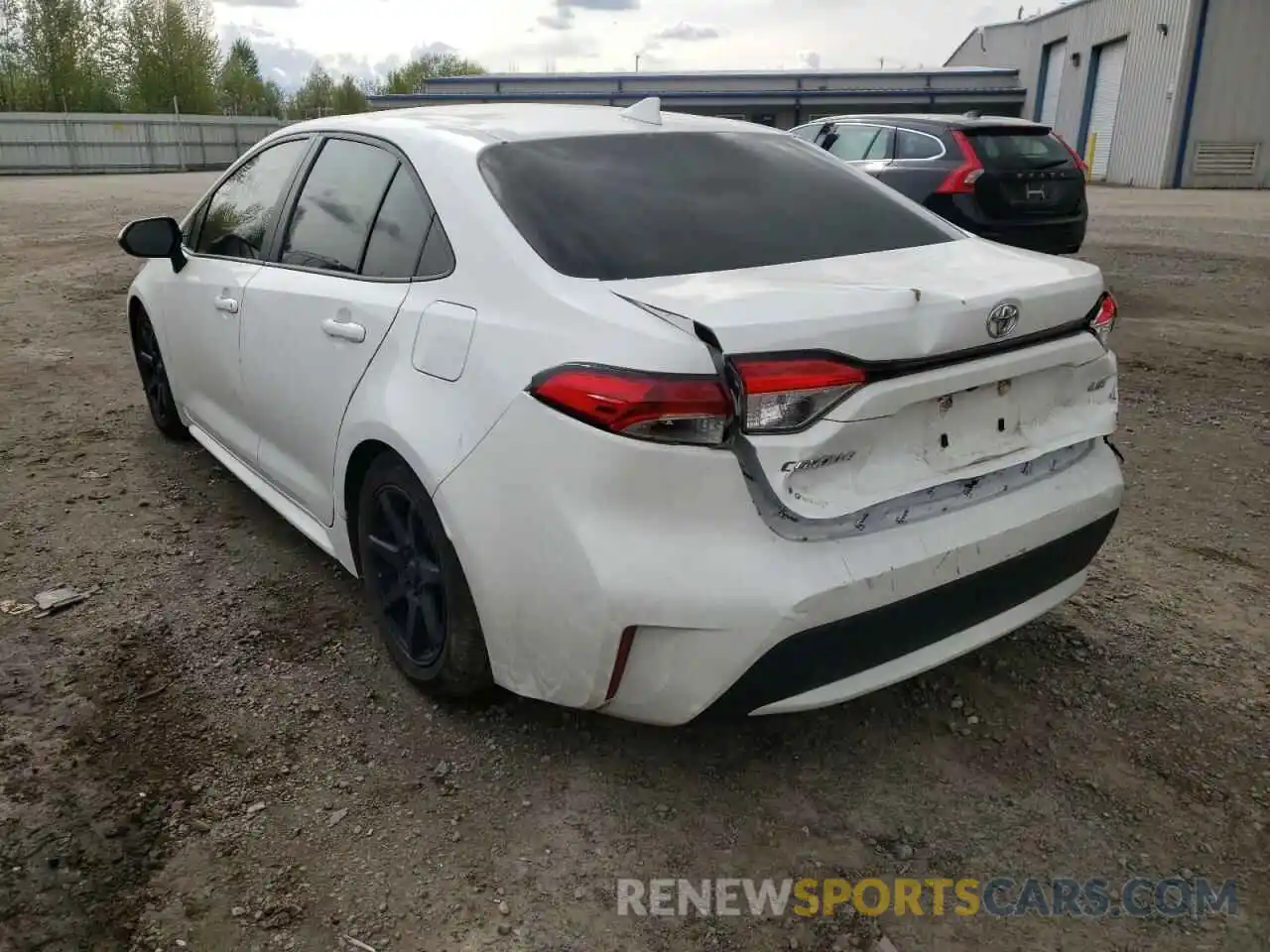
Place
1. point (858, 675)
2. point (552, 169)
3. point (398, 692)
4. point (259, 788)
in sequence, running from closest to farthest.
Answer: point (858, 675) < point (259, 788) < point (552, 169) < point (398, 692)

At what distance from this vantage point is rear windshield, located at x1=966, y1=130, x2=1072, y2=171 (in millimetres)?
8203

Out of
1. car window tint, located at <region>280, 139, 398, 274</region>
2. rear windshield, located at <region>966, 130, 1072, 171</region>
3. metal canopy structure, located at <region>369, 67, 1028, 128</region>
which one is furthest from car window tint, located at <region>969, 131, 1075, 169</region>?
metal canopy structure, located at <region>369, 67, 1028, 128</region>

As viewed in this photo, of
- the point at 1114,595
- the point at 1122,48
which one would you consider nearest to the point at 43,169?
the point at 1122,48

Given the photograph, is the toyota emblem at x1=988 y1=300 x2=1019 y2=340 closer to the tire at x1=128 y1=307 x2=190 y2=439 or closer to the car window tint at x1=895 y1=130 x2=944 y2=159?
the tire at x1=128 y1=307 x2=190 y2=439

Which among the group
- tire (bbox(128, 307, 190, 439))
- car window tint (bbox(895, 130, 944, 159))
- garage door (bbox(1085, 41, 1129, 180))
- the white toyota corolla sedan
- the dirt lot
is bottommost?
the dirt lot

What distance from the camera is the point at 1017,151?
8.31 meters

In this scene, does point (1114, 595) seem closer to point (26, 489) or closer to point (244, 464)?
point (244, 464)

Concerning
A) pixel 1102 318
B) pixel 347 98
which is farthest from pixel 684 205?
pixel 347 98

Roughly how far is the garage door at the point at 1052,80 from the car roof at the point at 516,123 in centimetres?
3437

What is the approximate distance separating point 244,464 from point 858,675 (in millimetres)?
2535

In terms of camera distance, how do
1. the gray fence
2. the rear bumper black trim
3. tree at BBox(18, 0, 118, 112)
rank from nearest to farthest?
the rear bumper black trim < the gray fence < tree at BBox(18, 0, 118, 112)

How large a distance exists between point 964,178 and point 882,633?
684cm

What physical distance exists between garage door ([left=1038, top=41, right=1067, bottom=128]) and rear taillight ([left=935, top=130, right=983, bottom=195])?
93.9 ft

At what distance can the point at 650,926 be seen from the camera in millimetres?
2047
